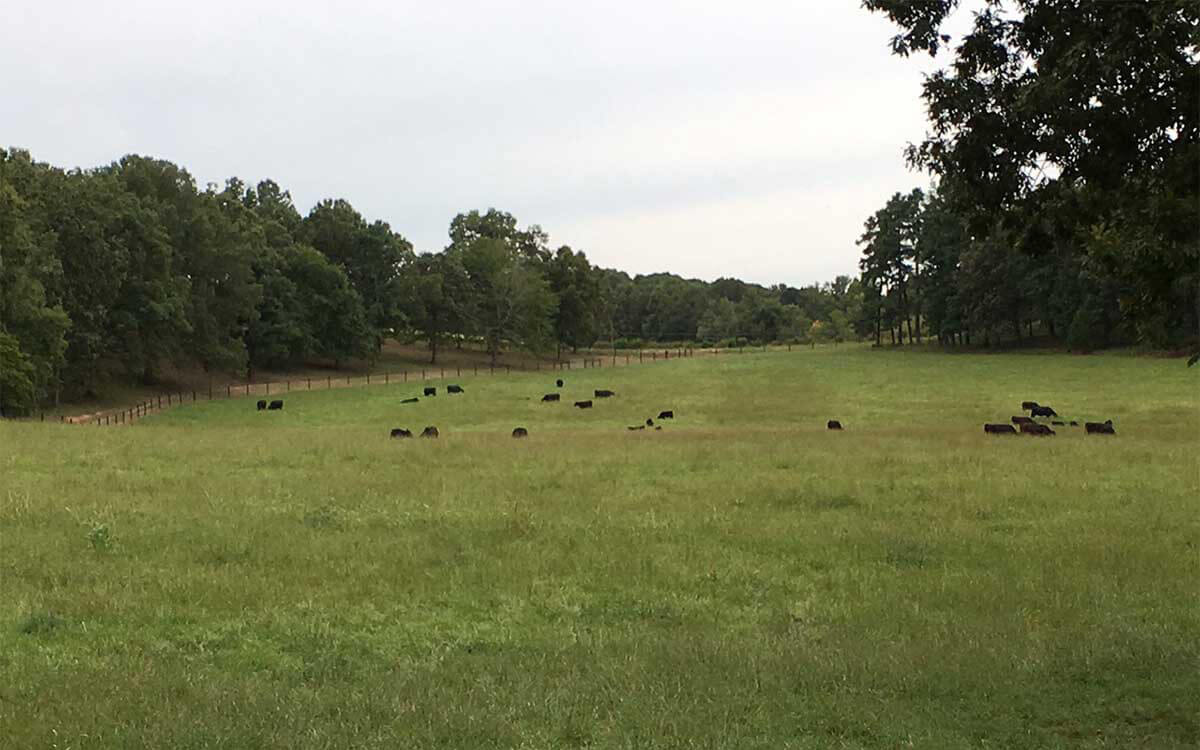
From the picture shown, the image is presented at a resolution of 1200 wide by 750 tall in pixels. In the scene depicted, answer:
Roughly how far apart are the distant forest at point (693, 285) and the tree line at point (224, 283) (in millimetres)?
212

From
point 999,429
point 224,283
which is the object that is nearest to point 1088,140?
point 999,429

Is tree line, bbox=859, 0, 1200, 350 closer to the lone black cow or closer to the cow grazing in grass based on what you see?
the cow grazing in grass

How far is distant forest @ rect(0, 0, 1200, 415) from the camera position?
8.02 metres

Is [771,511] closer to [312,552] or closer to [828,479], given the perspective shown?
[828,479]

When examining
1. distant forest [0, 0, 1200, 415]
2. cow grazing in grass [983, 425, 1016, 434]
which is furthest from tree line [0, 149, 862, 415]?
cow grazing in grass [983, 425, 1016, 434]

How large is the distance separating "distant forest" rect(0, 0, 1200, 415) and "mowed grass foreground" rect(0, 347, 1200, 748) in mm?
3362

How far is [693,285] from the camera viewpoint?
7224 inches

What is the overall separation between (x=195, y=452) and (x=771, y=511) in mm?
16013

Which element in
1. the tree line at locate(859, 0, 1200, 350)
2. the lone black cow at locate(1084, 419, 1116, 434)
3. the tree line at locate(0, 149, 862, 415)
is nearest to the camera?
the tree line at locate(859, 0, 1200, 350)

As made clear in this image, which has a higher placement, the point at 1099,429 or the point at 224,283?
the point at 224,283

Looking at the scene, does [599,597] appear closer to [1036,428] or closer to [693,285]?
[1036,428]

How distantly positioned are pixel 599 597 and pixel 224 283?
72.9 m

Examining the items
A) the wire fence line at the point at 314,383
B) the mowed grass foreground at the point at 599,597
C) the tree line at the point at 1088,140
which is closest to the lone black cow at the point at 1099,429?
the mowed grass foreground at the point at 599,597

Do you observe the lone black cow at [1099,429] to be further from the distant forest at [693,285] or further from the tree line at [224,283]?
the tree line at [224,283]
